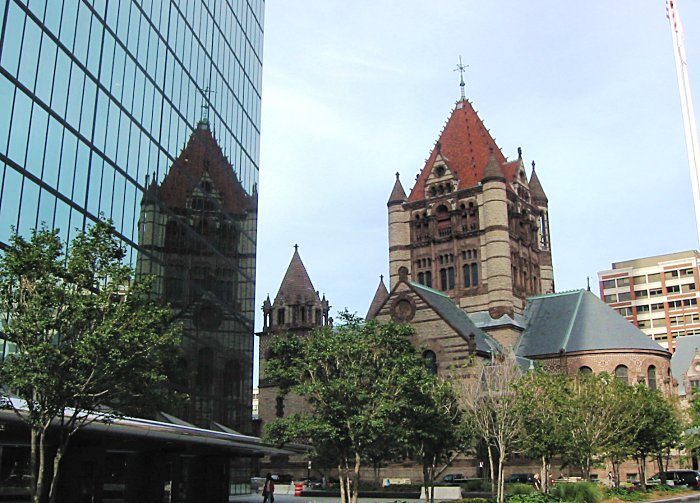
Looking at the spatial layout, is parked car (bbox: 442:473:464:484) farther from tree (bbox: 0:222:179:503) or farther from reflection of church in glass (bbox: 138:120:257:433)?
tree (bbox: 0:222:179:503)

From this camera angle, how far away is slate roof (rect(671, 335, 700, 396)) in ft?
351

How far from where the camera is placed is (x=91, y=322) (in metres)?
20.2

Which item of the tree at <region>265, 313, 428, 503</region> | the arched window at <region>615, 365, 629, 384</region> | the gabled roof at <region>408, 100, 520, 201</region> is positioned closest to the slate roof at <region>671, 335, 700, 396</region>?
the arched window at <region>615, 365, 629, 384</region>

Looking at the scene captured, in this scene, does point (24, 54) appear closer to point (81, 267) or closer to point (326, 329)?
point (81, 267)

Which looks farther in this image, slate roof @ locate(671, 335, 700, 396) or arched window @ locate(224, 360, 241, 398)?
slate roof @ locate(671, 335, 700, 396)

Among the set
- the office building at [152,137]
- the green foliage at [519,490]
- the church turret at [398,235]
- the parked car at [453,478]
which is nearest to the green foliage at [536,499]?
the green foliage at [519,490]

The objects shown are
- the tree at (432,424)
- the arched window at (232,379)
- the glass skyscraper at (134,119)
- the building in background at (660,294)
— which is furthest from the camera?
the building in background at (660,294)

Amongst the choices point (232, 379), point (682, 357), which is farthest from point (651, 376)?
point (682, 357)

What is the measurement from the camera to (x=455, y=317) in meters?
74.9

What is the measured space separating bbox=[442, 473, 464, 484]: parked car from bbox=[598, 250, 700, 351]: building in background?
76.2 meters

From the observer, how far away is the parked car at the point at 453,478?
61062 millimetres

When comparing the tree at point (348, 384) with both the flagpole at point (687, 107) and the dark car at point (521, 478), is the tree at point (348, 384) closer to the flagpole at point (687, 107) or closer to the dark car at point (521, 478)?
the flagpole at point (687, 107)

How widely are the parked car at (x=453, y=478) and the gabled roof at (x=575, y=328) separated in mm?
16819

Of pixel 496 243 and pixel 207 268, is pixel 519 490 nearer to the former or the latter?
pixel 207 268
